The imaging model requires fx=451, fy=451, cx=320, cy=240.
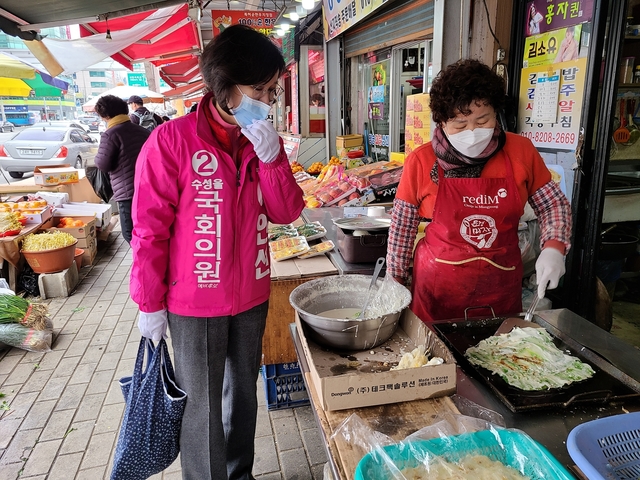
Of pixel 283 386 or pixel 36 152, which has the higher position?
pixel 36 152

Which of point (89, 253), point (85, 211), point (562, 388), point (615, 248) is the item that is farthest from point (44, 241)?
point (615, 248)

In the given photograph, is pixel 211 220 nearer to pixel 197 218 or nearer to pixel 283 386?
pixel 197 218

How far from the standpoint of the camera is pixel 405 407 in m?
1.45

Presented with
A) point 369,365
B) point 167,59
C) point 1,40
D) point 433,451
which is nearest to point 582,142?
point 369,365

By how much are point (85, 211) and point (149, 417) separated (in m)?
5.97

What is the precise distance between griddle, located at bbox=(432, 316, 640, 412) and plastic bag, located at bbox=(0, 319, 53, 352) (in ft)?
13.2

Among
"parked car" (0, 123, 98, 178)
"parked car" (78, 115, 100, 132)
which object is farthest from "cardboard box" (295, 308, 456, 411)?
"parked car" (78, 115, 100, 132)

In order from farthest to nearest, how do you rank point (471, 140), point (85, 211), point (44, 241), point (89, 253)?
1. point (85, 211)
2. point (89, 253)
3. point (44, 241)
4. point (471, 140)

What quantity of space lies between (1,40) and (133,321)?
20951 millimetres

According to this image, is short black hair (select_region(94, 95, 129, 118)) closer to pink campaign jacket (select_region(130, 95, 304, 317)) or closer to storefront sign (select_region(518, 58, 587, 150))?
pink campaign jacket (select_region(130, 95, 304, 317))

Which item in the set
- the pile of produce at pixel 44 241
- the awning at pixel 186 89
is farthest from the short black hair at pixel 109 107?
the awning at pixel 186 89

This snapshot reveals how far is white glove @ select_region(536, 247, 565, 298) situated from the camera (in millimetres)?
2014

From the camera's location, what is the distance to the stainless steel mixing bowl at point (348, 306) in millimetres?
1663

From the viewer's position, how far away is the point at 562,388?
148 cm
